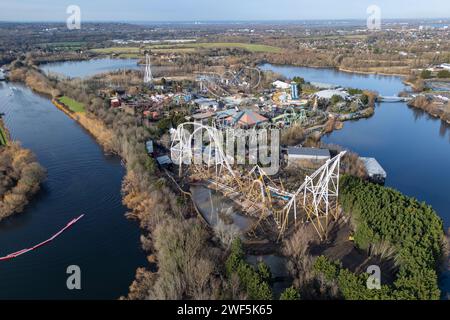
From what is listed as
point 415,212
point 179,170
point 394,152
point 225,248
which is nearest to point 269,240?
point 225,248

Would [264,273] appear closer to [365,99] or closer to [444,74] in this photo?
[365,99]

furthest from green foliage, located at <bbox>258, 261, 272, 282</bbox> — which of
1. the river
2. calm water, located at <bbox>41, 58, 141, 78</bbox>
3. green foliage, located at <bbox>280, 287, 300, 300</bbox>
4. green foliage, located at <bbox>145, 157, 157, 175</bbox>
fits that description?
calm water, located at <bbox>41, 58, 141, 78</bbox>

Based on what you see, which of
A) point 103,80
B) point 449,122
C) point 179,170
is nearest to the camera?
point 179,170

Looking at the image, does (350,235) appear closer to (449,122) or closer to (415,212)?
(415,212)

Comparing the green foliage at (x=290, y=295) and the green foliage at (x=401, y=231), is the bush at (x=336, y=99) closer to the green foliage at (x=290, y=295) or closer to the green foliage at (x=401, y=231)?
the green foliage at (x=401, y=231)

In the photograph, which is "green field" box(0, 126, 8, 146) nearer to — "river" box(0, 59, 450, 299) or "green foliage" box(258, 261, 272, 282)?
"river" box(0, 59, 450, 299)

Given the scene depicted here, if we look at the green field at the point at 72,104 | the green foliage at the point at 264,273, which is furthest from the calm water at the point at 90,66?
the green foliage at the point at 264,273
